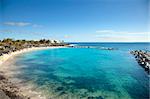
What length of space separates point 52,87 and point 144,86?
7.68 m

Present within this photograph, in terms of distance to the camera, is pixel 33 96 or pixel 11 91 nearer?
pixel 33 96

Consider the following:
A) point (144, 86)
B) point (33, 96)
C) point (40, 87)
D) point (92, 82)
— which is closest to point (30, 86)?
point (40, 87)

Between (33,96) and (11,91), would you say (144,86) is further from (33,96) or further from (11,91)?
(11,91)

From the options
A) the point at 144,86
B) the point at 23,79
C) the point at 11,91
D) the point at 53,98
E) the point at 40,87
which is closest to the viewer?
the point at 53,98

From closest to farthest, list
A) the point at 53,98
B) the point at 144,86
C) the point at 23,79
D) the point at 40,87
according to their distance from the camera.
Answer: the point at 53,98 < the point at 40,87 < the point at 144,86 < the point at 23,79

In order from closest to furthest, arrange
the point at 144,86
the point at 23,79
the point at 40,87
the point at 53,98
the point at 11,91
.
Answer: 1. the point at 53,98
2. the point at 11,91
3. the point at 40,87
4. the point at 144,86
5. the point at 23,79

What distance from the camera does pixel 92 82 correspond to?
1670cm

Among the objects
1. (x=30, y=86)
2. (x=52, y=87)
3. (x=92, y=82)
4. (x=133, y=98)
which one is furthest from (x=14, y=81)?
→ (x=133, y=98)

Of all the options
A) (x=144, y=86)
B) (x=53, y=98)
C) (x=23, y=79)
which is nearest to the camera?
(x=53, y=98)

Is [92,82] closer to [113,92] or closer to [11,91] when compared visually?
[113,92]

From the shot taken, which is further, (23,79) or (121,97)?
(23,79)

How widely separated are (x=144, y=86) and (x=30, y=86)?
9.38 m

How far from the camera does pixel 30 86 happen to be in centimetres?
1438

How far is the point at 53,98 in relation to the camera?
11.8 metres
